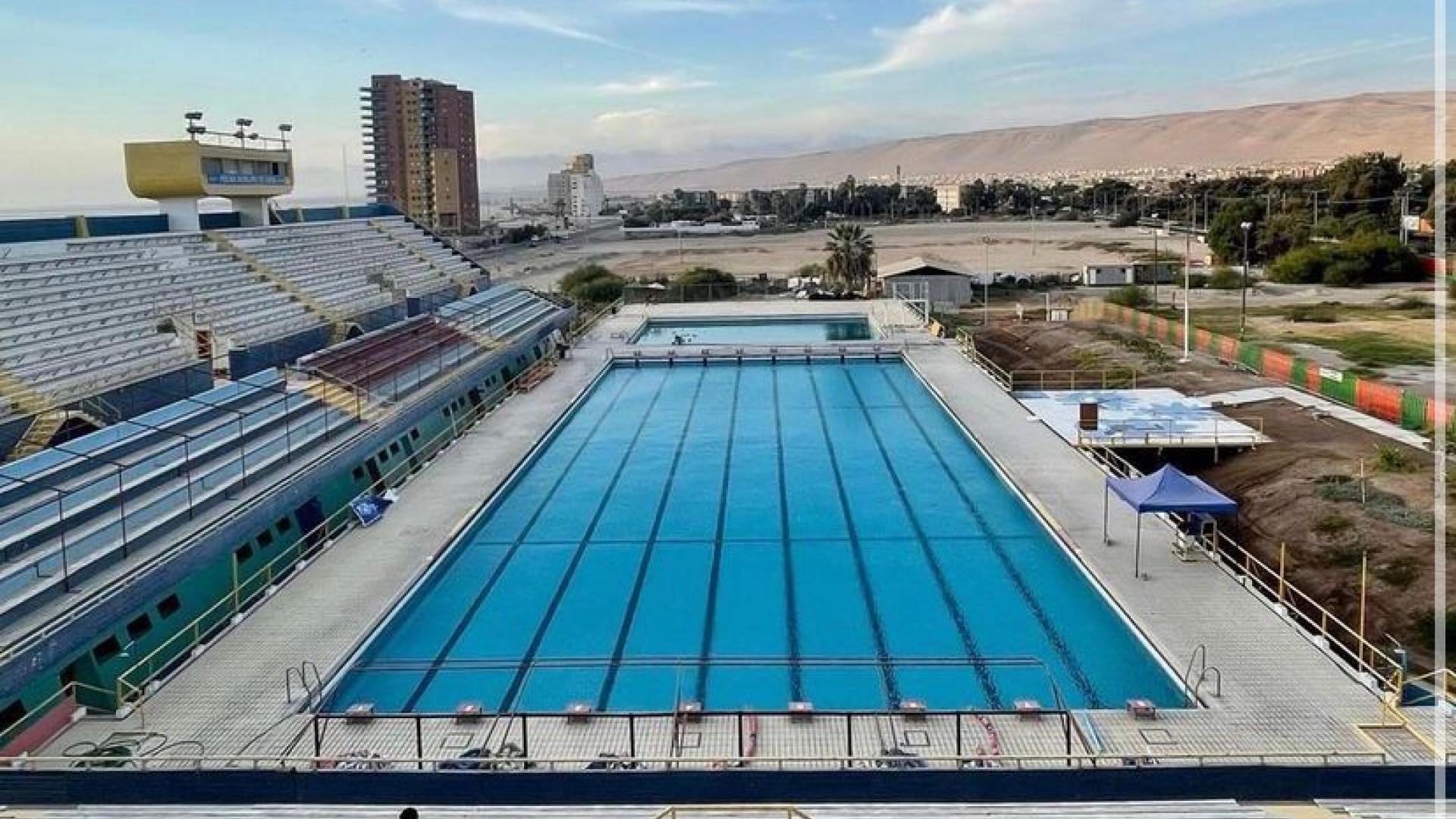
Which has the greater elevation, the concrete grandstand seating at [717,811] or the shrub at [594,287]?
the shrub at [594,287]

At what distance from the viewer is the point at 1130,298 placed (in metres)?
37.9

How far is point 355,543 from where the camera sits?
43.1 feet

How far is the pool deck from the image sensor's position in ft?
26.5

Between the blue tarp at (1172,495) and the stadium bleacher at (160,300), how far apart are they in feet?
40.6

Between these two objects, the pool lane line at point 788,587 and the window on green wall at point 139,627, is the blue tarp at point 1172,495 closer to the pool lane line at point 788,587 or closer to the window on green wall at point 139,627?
the pool lane line at point 788,587

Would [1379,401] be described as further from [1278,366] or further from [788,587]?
[788,587]

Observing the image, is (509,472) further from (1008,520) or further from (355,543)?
(1008,520)

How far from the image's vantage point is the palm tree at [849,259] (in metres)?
43.3

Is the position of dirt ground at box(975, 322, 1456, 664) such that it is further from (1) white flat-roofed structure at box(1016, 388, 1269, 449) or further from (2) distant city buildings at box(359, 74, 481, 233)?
(2) distant city buildings at box(359, 74, 481, 233)

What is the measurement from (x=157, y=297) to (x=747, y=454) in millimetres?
10000

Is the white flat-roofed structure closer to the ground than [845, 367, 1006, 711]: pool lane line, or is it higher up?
higher up

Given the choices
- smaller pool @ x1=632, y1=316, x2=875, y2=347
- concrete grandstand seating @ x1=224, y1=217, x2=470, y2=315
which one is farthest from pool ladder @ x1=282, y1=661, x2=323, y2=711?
smaller pool @ x1=632, y1=316, x2=875, y2=347

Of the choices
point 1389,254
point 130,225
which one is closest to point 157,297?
point 130,225

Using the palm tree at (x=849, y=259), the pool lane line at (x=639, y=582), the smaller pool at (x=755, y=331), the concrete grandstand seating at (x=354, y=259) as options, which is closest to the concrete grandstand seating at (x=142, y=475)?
the pool lane line at (x=639, y=582)
